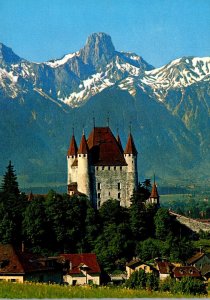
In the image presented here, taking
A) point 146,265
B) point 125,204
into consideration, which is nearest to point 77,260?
point 146,265

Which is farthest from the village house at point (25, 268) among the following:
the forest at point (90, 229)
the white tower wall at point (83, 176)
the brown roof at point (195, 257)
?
the white tower wall at point (83, 176)

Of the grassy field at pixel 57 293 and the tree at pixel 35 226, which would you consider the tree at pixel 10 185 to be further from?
the grassy field at pixel 57 293

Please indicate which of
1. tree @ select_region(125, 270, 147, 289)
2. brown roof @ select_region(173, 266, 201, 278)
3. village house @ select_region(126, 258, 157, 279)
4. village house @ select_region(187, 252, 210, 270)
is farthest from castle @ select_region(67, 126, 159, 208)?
tree @ select_region(125, 270, 147, 289)

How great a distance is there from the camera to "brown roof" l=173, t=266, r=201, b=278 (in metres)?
95.3

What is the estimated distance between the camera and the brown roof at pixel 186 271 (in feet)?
313

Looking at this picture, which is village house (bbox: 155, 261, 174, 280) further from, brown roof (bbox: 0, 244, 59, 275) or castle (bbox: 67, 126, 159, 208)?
castle (bbox: 67, 126, 159, 208)

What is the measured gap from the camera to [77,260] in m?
94.5

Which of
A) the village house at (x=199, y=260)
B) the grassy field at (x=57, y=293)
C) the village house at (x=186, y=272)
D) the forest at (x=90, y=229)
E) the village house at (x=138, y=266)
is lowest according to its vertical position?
the grassy field at (x=57, y=293)

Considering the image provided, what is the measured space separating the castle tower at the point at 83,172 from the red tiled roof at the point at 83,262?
25.8 meters

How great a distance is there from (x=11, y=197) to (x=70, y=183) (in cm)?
1460

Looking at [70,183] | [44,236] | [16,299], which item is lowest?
[16,299]

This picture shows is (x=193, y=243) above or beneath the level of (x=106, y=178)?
beneath

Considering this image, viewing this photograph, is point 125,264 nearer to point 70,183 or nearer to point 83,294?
point 70,183

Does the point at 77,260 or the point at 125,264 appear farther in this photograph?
the point at 125,264
